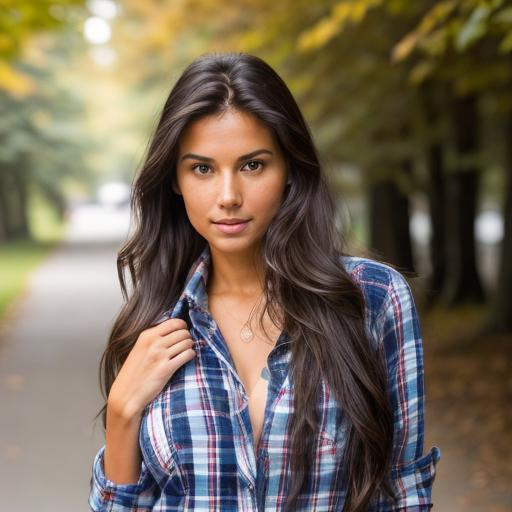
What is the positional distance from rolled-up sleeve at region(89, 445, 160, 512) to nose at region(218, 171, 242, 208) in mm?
657

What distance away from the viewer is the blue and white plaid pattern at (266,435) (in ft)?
6.89

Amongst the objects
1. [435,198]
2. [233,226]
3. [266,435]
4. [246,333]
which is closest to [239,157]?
[233,226]

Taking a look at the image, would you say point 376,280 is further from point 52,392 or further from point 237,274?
point 52,392

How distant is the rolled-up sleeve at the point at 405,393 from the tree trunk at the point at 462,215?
1142 cm

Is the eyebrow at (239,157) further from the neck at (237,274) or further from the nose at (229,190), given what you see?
the neck at (237,274)

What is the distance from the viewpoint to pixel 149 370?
218 cm

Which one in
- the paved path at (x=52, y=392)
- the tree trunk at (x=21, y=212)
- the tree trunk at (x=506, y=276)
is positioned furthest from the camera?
the tree trunk at (x=21, y=212)

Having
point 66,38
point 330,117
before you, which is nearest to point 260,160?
point 330,117

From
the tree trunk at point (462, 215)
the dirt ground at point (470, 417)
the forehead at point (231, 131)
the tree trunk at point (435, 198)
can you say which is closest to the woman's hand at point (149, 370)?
the forehead at point (231, 131)

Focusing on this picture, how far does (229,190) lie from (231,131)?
0.14 metres

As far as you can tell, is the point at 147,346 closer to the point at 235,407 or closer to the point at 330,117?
the point at 235,407

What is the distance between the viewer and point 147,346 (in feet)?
7.32

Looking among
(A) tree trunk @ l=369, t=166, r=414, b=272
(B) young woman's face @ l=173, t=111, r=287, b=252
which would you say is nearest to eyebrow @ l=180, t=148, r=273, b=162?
(B) young woman's face @ l=173, t=111, r=287, b=252

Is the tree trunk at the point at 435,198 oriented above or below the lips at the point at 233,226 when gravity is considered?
above
